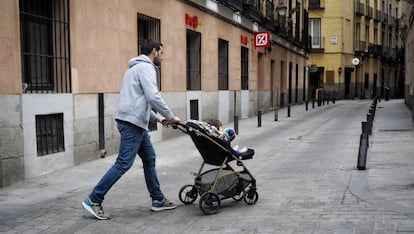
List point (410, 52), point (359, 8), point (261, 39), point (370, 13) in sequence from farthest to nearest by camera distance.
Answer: point (370, 13)
point (359, 8)
point (410, 52)
point (261, 39)

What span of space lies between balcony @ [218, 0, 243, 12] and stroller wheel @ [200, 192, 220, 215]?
1223 cm

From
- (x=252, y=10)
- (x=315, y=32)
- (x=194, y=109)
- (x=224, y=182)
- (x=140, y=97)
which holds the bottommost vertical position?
(x=224, y=182)

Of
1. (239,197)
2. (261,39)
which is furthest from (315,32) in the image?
(239,197)

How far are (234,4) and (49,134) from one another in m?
11.8

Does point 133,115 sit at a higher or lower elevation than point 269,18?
lower

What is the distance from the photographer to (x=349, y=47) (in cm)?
4475

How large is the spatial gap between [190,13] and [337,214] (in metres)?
10.1

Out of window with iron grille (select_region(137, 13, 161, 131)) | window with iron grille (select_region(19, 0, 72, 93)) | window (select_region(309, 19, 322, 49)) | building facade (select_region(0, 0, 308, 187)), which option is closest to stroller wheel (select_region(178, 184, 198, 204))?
building facade (select_region(0, 0, 308, 187))

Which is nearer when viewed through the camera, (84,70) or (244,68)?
(84,70)

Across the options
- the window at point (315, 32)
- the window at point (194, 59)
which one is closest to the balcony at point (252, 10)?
the window at point (194, 59)

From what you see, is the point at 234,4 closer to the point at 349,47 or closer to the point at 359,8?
the point at 349,47

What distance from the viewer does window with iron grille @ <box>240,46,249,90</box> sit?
21255 mm

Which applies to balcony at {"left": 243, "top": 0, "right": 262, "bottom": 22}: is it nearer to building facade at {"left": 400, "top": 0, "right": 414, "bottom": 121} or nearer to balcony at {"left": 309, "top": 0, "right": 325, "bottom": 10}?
building facade at {"left": 400, "top": 0, "right": 414, "bottom": 121}

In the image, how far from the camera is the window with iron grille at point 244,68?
2125cm
